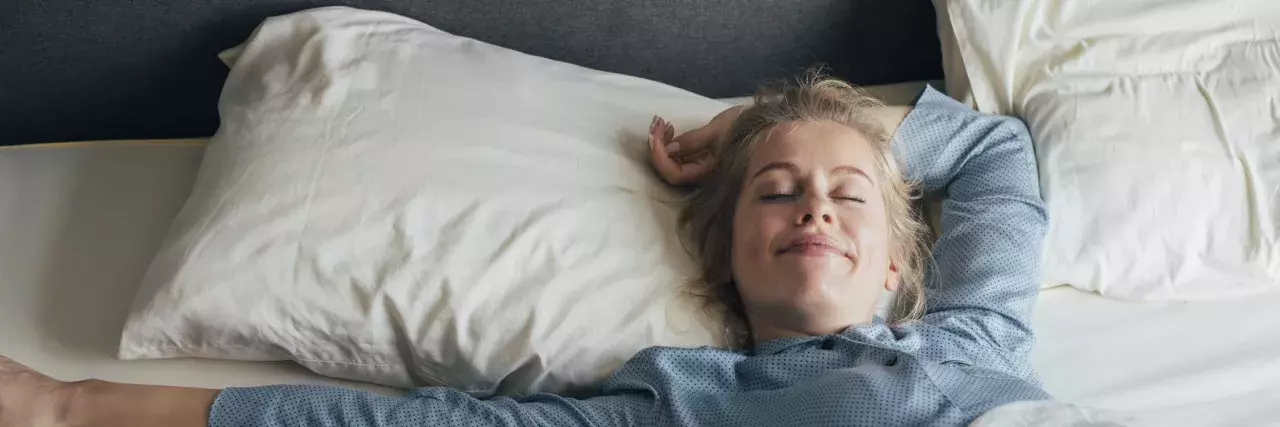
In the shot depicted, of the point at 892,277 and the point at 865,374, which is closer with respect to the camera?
the point at 865,374

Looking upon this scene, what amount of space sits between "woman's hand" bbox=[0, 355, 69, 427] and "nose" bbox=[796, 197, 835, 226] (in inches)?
34.9

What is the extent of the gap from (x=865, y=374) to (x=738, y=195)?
1.01 feet

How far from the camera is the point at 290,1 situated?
1467 millimetres

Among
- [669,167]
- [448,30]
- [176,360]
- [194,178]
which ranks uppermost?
[448,30]

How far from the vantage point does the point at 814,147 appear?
50.1 inches

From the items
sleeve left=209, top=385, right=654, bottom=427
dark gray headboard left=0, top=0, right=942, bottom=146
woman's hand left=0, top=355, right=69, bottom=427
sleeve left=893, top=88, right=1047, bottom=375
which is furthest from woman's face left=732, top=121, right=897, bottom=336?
woman's hand left=0, top=355, right=69, bottom=427

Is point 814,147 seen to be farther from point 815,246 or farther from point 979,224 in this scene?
point 979,224

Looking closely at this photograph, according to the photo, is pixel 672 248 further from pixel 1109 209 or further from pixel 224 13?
pixel 224 13

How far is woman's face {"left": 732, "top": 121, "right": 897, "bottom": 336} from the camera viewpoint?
1.20 m

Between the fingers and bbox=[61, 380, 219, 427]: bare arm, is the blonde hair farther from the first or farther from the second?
bbox=[61, 380, 219, 427]: bare arm

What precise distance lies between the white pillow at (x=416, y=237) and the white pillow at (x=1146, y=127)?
0.56m

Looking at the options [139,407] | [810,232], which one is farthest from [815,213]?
A: [139,407]

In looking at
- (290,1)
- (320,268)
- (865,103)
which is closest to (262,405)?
(320,268)

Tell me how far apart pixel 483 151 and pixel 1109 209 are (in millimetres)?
864
